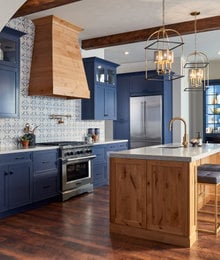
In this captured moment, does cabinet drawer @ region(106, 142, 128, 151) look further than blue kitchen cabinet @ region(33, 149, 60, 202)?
Yes

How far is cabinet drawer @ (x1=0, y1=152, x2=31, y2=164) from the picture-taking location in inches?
159

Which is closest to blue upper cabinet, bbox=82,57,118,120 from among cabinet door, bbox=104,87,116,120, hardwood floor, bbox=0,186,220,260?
cabinet door, bbox=104,87,116,120

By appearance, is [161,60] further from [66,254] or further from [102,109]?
[102,109]

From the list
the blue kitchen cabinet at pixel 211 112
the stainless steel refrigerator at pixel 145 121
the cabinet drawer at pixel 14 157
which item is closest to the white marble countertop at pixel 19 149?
the cabinet drawer at pixel 14 157

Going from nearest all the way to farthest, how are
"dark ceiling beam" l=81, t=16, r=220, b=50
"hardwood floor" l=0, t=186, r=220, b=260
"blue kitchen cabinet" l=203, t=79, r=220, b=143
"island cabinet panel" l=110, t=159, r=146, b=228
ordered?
"hardwood floor" l=0, t=186, r=220, b=260
"island cabinet panel" l=110, t=159, r=146, b=228
"dark ceiling beam" l=81, t=16, r=220, b=50
"blue kitchen cabinet" l=203, t=79, r=220, b=143

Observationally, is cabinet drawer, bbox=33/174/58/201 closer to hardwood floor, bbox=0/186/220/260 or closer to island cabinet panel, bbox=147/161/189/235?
hardwood floor, bbox=0/186/220/260

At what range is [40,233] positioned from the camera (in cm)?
352

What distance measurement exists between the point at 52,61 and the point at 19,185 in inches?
79.8

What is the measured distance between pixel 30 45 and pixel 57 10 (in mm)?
769

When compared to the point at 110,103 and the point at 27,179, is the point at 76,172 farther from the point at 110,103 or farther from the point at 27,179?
the point at 110,103

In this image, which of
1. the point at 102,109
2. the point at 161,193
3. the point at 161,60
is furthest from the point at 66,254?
the point at 102,109

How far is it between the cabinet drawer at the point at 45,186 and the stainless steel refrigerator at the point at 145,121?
351 cm

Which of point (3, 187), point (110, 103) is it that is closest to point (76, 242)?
point (3, 187)

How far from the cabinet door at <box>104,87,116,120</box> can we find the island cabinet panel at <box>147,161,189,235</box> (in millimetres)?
3547
